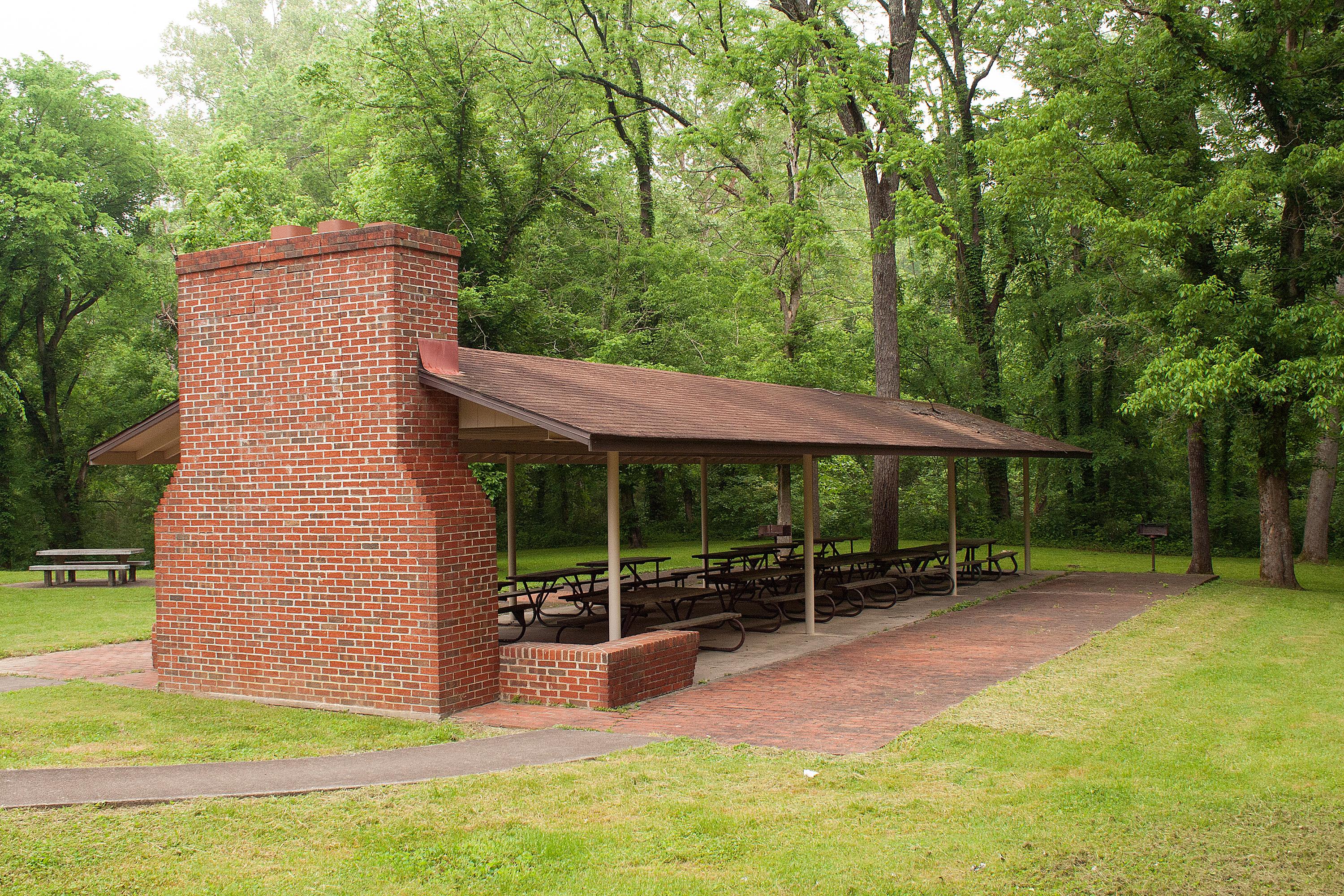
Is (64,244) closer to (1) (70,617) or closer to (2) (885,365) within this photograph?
(1) (70,617)

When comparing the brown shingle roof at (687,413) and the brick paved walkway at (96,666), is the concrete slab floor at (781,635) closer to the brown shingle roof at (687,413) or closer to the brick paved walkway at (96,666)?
the brown shingle roof at (687,413)

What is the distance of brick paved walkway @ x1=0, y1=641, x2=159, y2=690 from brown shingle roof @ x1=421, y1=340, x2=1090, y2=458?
4127mm

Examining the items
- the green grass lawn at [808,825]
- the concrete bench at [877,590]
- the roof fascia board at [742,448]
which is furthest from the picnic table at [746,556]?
the green grass lawn at [808,825]

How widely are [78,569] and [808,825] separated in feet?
57.2

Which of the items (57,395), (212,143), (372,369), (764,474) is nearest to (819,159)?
(764,474)

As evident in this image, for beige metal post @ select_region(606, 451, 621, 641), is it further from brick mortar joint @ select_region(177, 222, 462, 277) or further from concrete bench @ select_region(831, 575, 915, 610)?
concrete bench @ select_region(831, 575, 915, 610)

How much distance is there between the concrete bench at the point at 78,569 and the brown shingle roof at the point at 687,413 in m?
10.7

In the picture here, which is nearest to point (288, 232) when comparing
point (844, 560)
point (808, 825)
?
point (808, 825)

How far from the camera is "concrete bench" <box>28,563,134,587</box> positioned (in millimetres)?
17891

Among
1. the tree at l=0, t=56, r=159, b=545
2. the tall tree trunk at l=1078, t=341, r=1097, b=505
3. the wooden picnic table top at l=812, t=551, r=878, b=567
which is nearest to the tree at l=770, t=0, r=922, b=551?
the wooden picnic table top at l=812, t=551, r=878, b=567

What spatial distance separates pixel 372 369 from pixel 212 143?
20.3 m

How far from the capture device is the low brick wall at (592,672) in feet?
25.5

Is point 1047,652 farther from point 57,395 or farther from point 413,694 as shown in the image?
point 57,395

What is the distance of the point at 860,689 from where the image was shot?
8547 millimetres
